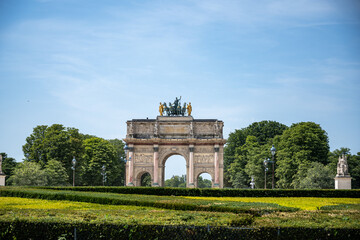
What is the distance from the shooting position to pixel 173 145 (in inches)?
2630

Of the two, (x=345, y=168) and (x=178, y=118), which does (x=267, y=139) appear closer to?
(x=178, y=118)

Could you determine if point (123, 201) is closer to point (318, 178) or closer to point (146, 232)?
point (146, 232)

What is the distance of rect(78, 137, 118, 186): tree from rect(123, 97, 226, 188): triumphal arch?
25.3 ft

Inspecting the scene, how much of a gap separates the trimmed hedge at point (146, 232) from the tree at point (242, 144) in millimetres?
64705

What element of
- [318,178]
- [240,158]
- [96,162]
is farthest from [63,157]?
[318,178]

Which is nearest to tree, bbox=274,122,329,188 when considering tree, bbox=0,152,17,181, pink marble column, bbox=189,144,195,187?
pink marble column, bbox=189,144,195,187

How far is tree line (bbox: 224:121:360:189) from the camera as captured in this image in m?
53.8

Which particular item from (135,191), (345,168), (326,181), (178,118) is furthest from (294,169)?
(135,191)

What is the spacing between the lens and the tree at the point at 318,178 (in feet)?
172

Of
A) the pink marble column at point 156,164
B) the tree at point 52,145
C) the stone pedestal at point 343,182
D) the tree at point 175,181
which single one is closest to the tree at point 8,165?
the tree at point 52,145

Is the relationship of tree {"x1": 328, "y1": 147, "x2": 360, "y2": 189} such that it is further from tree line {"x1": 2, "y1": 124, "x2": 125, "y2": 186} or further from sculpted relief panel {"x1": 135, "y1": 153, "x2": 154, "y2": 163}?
tree line {"x1": 2, "y1": 124, "x2": 125, "y2": 186}

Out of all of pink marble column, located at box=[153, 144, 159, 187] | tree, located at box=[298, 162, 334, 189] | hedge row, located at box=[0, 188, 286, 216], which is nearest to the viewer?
hedge row, located at box=[0, 188, 286, 216]

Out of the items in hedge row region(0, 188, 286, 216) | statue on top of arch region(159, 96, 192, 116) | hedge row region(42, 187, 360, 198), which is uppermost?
statue on top of arch region(159, 96, 192, 116)

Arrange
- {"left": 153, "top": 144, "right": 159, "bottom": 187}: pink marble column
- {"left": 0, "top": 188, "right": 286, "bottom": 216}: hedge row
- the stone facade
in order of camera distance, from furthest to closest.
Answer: {"left": 153, "top": 144, "right": 159, "bottom": 187}: pink marble column, the stone facade, {"left": 0, "top": 188, "right": 286, "bottom": 216}: hedge row
